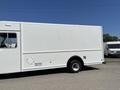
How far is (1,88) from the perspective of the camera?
26.2 ft

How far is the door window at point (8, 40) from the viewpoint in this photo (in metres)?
9.60

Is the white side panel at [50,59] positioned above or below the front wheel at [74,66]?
above

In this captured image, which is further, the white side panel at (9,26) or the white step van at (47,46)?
the white step van at (47,46)

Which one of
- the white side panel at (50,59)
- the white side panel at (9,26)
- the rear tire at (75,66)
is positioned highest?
the white side panel at (9,26)

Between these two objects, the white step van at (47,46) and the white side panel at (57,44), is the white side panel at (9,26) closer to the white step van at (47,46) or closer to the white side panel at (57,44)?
the white step van at (47,46)

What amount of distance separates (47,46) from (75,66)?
2.25 metres

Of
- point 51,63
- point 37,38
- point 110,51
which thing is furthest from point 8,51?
point 110,51

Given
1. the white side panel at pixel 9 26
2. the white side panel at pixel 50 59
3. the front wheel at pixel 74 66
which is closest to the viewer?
the white side panel at pixel 9 26

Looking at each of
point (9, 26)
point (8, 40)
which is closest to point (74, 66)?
point (8, 40)

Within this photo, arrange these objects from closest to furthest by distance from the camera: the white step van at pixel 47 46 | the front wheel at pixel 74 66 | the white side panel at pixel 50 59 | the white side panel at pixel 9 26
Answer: the white side panel at pixel 9 26
the white step van at pixel 47 46
the white side panel at pixel 50 59
the front wheel at pixel 74 66

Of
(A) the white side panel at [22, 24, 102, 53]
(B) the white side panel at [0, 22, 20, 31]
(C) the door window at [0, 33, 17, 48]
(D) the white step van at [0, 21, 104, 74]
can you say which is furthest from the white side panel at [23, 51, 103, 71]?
(B) the white side panel at [0, 22, 20, 31]

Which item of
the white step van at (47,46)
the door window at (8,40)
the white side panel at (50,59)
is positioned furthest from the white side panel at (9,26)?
the white side panel at (50,59)

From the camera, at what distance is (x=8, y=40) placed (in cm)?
971

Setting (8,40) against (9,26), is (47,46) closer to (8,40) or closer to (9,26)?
(8,40)
